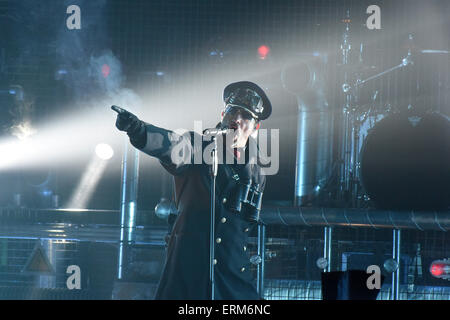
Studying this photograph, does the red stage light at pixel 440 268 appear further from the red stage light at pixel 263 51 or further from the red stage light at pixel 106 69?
the red stage light at pixel 106 69

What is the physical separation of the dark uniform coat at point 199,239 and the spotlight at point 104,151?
16.9 ft

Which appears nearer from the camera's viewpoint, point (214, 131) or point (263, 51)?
point (214, 131)

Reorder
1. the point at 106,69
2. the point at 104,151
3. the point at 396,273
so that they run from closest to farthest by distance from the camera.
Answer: the point at 396,273 → the point at 106,69 → the point at 104,151

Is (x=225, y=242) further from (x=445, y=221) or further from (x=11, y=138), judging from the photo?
(x=11, y=138)

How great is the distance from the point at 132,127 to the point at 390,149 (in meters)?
5.85

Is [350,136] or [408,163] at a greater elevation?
[350,136]

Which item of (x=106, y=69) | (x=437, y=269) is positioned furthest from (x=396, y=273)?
(x=106, y=69)

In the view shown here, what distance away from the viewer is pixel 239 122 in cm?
355

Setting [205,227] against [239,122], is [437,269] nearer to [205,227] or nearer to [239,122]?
[239,122]

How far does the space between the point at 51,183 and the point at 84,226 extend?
3.30ft

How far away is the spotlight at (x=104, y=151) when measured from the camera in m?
8.29

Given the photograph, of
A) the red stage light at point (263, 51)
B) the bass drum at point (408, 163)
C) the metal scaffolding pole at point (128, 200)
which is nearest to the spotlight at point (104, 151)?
the metal scaffolding pole at point (128, 200)

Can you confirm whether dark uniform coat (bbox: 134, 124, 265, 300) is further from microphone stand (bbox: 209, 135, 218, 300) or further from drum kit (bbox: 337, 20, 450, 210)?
drum kit (bbox: 337, 20, 450, 210)

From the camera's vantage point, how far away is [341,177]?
7.80 metres
